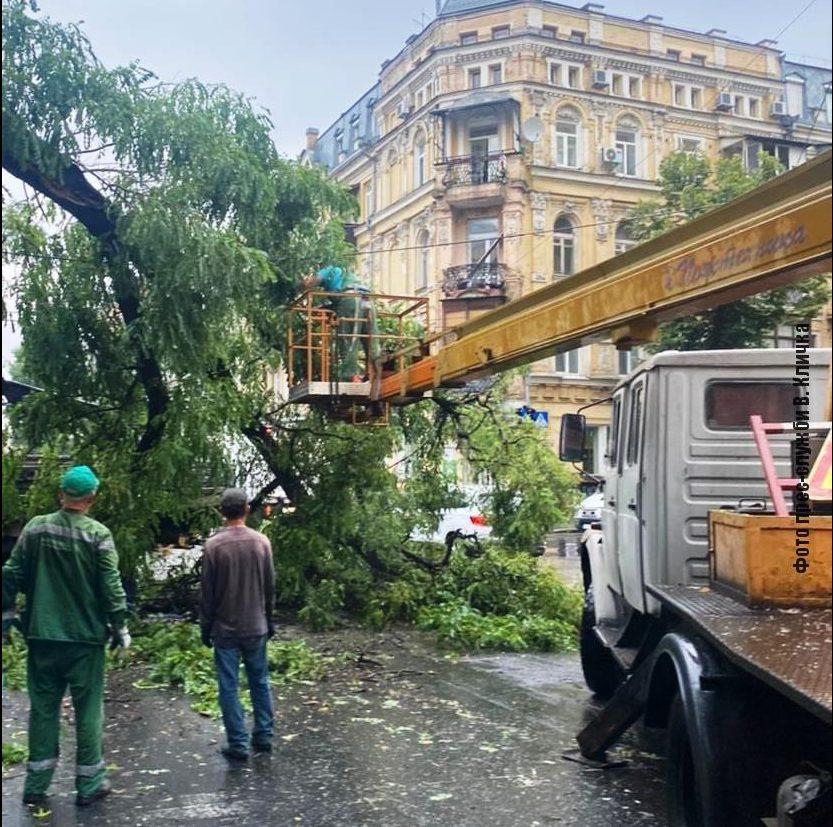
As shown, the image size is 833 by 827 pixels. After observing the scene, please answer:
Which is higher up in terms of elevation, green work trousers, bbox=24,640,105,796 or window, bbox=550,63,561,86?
window, bbox=550,63,561,86

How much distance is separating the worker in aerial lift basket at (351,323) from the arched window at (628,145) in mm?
6175

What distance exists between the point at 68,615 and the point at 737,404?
380 cm

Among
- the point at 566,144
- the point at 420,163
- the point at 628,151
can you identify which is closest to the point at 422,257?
the point at 420,163

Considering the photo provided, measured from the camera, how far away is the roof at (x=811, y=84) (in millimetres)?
2169

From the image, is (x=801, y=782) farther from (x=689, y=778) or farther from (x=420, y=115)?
(x=420, y=115)

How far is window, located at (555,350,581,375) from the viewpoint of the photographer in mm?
7137

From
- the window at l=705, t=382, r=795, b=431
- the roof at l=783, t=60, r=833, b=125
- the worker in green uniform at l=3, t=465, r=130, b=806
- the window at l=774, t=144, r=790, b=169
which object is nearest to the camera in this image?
the roof at l=783, t=60, r=833, b=125

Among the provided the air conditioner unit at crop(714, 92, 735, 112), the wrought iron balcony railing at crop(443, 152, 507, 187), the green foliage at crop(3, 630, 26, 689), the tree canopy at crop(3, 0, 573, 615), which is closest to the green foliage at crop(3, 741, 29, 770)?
the green foliage at crop(3, 630, 26, 689)

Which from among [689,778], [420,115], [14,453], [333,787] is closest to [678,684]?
[689,778]

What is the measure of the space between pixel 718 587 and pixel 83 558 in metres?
3.27

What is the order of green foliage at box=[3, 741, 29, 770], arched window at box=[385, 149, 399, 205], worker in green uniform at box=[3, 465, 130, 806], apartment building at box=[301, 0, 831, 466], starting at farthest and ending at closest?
green foliage at box=[3, 741, 29, 770]
arched window at box=[385, 149, 399, 205]
worker in green uniform at box=[3, 465, 130, 806]
apartment building at box=[301, 0, 831, 466]

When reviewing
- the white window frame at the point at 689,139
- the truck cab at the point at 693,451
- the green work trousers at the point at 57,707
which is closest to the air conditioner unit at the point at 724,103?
the white window frame at the point at 689,139

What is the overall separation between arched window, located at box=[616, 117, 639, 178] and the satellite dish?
1.14 ft

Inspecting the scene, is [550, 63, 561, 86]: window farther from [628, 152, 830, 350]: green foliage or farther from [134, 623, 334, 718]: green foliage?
[134, 623, 334, 718]: green foliage
